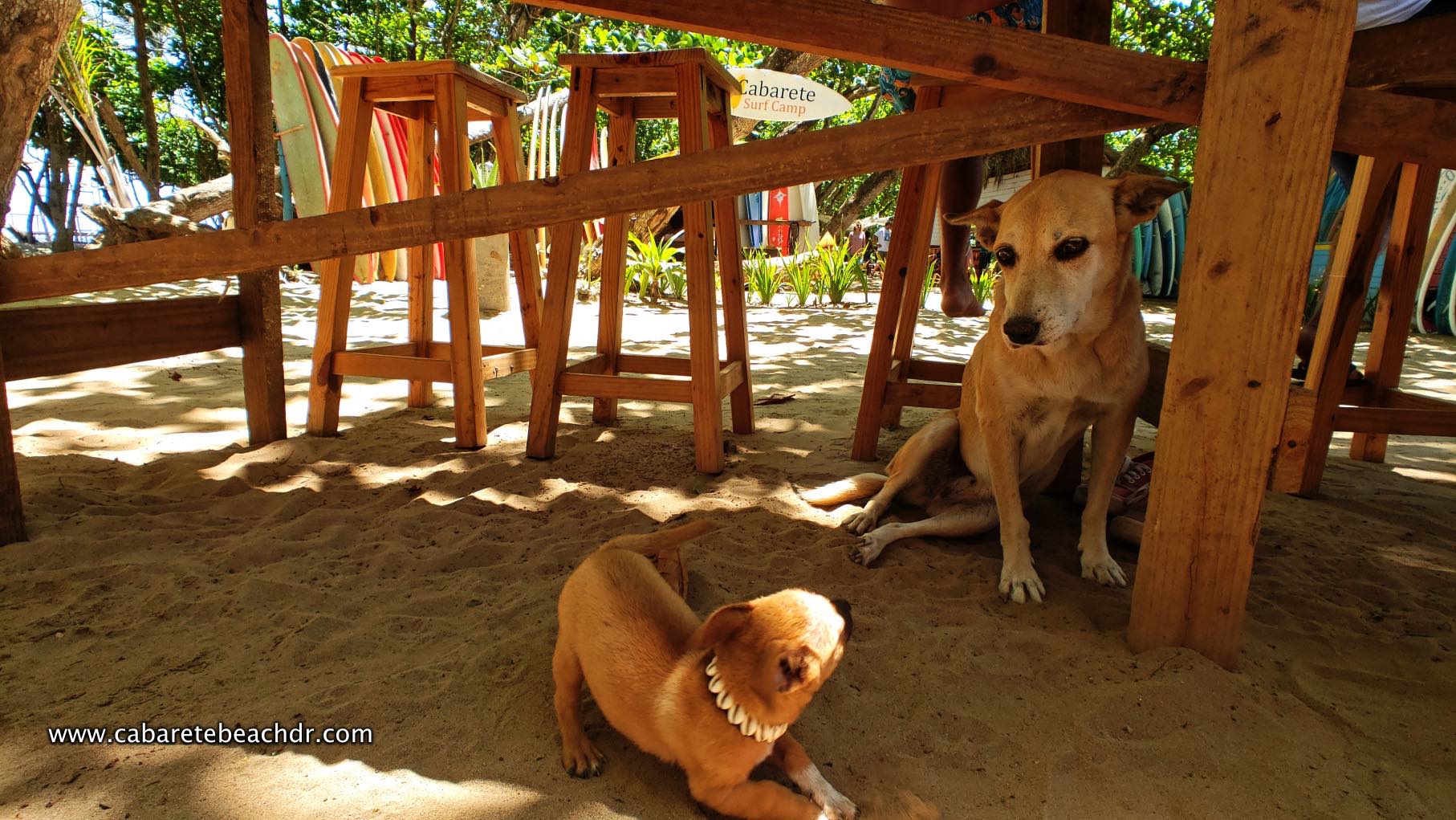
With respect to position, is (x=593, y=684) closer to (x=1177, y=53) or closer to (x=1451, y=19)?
(x=1451, y=19)

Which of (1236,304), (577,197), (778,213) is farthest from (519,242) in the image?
(778,213)

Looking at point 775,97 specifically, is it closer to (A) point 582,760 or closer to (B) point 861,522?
(B) point 861,522

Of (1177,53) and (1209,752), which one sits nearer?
(1209,752)

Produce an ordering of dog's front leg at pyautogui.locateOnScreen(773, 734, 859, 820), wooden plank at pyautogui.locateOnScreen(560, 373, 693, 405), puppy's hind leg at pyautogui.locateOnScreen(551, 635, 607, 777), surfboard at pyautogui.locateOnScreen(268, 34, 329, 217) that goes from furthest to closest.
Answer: surfboard at pyautogui.locateOnScreen(268, 34, 329, 217)
wooden plank at pyautogui.locateOnScreen(560, 373, 693, 405)
puppy's hind leg at pyautogui.locateOnScreen(551, 635, 607, 777)
dog's front leg at pyautogui.locateOnScreen(773, 734, 859, 820)

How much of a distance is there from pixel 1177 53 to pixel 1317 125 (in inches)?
538

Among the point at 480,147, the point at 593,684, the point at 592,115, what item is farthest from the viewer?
the point at 480,147

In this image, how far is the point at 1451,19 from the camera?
1.66 m

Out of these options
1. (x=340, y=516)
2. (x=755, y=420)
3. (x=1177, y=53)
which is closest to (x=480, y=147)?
(x=755, y=420)

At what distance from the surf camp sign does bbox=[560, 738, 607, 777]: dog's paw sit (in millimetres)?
6864

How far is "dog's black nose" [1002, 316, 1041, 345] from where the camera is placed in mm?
2117

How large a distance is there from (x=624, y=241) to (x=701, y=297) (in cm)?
84

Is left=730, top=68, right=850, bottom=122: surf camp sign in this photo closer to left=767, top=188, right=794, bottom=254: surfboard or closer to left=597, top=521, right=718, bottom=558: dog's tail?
left=597, top=521, right=718, bottom=558: dog's tail

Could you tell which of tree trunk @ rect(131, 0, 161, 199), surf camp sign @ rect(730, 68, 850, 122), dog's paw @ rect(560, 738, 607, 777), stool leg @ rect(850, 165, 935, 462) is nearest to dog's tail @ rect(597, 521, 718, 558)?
dog's paw @ rect(560, 738, 607, 777)

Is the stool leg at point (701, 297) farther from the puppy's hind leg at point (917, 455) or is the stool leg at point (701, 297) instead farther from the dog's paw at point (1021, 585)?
the dog's paw at point (1021, 585)
